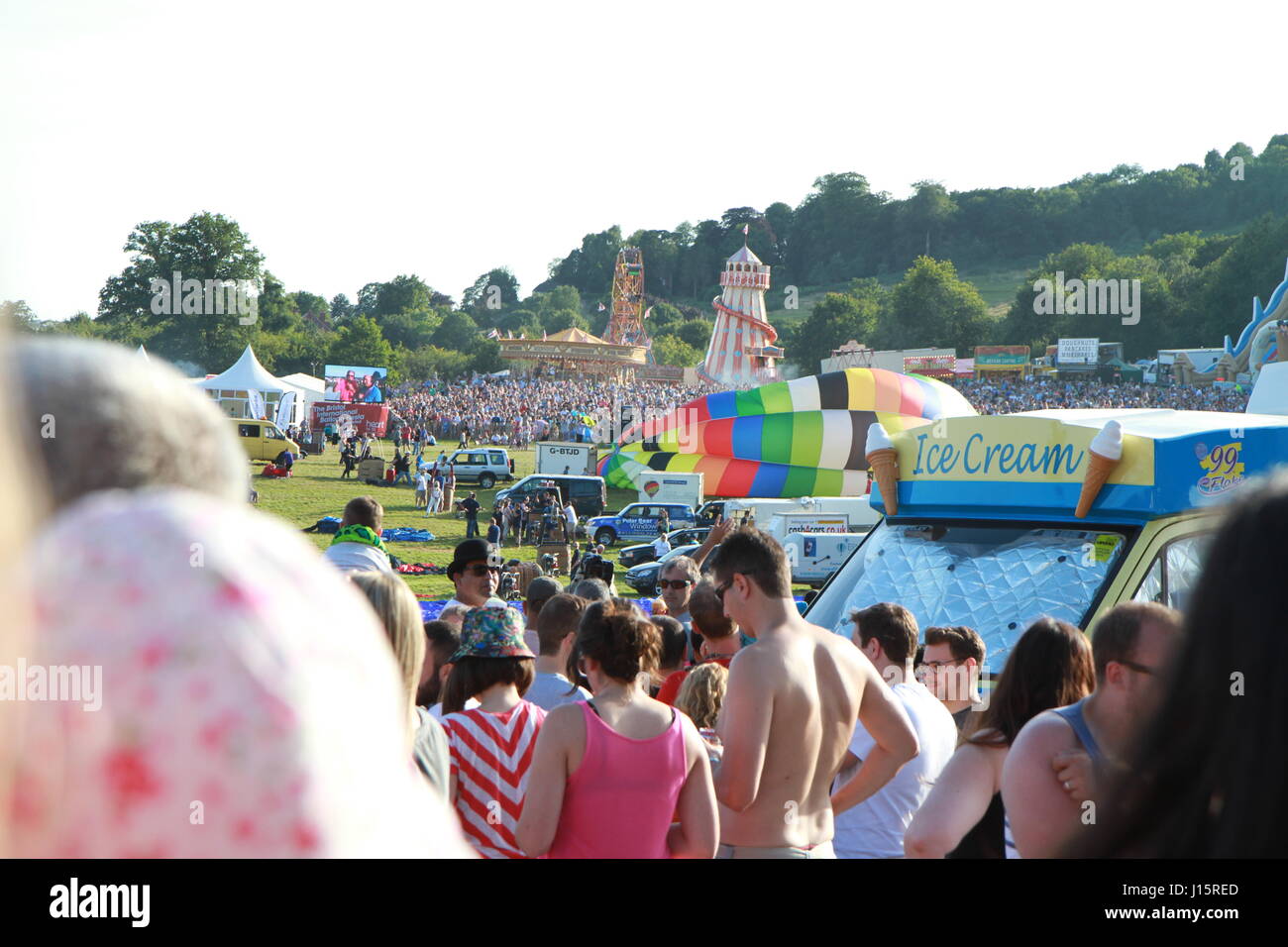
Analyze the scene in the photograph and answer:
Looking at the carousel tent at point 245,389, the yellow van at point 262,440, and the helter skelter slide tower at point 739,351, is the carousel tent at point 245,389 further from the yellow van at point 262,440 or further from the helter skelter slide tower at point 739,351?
the helter skelter slide tower at point 739,351

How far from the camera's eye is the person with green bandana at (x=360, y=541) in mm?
6438

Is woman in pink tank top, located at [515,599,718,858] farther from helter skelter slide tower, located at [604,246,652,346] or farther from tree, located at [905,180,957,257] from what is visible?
tree, located at [905,180,957,257]

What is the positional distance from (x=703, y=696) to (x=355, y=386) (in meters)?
59.6

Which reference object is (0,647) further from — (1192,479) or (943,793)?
(1192,479)

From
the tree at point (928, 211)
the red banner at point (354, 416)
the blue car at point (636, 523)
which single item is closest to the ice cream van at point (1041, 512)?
the blue car at point (636, 523)

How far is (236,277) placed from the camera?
3629 inches

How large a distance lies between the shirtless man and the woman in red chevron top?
0.66 m

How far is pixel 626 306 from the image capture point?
126062mm

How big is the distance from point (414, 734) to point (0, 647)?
8.32 ft

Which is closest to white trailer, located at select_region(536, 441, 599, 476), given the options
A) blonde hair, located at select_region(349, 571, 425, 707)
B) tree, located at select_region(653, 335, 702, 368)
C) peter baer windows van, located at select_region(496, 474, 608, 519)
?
peter baer windows van, located at select_region(496, 474, 608, 519)

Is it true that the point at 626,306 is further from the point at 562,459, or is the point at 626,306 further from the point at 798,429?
the point at 798,429

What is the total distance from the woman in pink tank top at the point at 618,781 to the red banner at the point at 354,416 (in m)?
46.6

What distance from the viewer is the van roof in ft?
20.8
